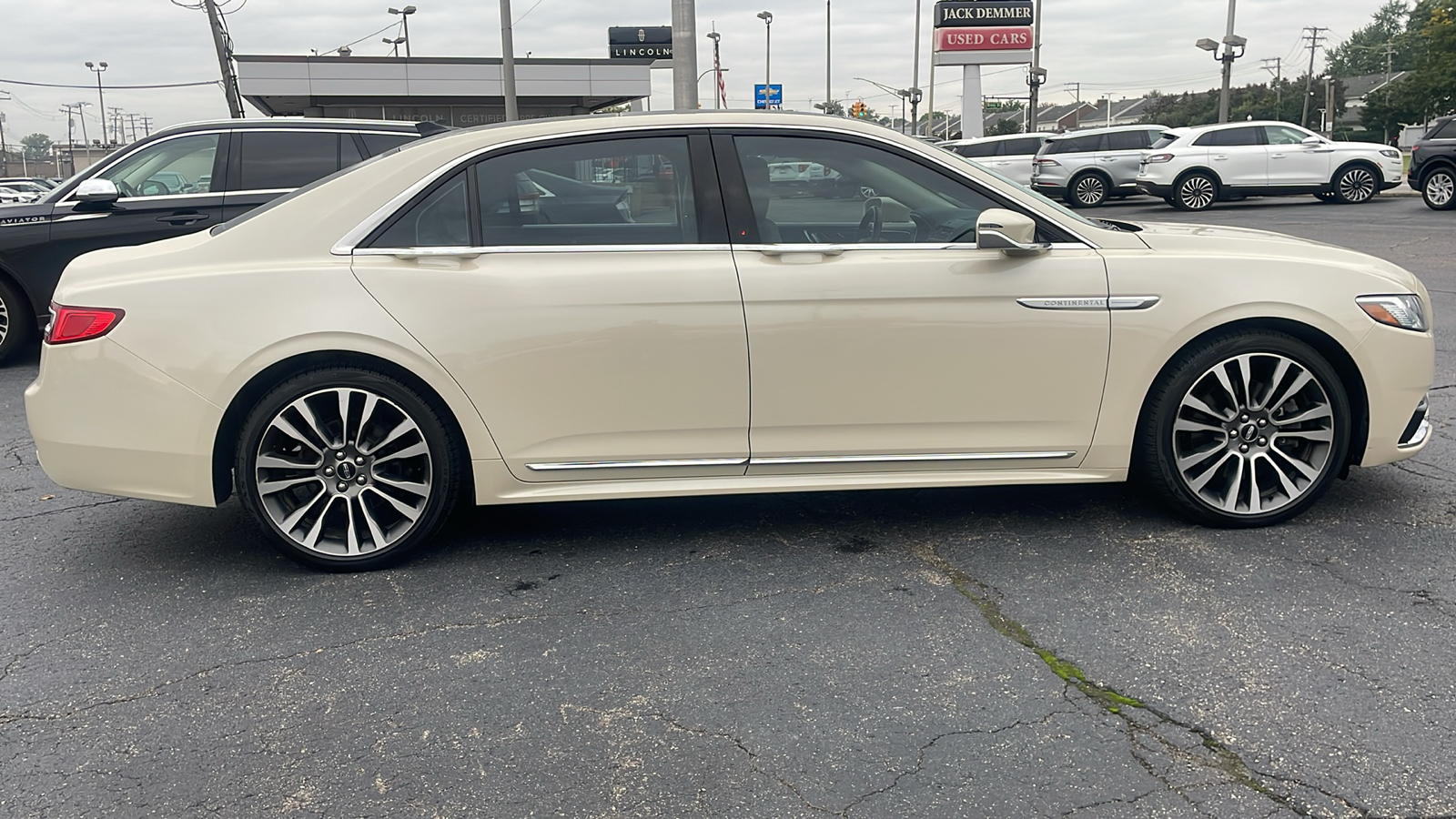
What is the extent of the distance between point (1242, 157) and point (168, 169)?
2019 centimetres

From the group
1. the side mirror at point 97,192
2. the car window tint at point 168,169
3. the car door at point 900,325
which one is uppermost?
the car window tint at point 168,169

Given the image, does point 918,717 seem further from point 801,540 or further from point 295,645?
point 295,645

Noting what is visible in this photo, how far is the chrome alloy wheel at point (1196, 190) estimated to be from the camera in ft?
74.0

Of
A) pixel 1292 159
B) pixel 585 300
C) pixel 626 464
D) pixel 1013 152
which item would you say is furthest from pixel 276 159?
pixel 1013 152

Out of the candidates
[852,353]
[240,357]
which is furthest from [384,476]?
[852,353]

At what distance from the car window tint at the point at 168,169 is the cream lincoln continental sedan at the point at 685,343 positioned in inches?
185

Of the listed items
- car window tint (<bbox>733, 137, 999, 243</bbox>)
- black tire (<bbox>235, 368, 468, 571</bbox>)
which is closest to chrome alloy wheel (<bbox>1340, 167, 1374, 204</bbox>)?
car window tint (<bbox>733, 137, 999, 243</bbox>)

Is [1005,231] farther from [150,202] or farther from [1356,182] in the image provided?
[1356,182]

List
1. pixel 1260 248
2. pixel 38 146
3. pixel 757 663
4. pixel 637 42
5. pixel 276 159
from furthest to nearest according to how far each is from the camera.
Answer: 1. pixel 38 146
2. pixel 637 42
3. pixel 276 159
4. pixel 1260 248
5. pixel 757 663

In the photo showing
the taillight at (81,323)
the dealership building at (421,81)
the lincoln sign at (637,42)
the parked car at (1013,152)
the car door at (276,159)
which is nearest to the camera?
the taillight at (81,323)

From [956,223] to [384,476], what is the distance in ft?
7.40

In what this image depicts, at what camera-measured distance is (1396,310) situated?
13.7ft

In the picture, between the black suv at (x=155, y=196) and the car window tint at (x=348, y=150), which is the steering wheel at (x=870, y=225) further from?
the car window tint at (x=348, y=150)

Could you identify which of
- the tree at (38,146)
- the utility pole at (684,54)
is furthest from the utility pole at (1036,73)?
the tree at (38,146)
